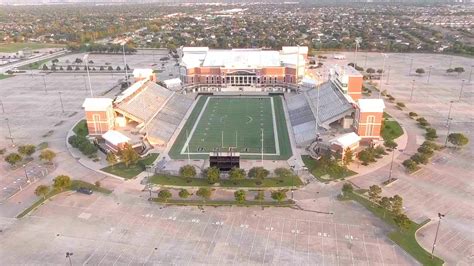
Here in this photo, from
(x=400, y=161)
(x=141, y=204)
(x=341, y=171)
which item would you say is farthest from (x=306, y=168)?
(x=141, y=204)

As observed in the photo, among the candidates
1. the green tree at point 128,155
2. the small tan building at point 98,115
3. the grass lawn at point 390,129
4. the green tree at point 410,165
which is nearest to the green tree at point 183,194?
the green tree at point 128,155

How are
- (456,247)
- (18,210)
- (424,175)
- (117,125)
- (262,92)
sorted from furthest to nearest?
(262,92) < (117,125) < (424,175) < (18,210) < (456,247)

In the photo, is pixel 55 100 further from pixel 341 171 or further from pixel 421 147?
pixel 421 147

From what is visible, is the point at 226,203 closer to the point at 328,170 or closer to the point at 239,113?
the point at 328,170

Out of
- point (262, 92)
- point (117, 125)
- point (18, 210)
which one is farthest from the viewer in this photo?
point (262, 92)

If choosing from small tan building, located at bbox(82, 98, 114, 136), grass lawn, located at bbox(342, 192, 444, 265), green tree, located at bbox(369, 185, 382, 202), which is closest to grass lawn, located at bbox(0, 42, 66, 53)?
small tan building, located at bbox(82, 98, 114, 136)

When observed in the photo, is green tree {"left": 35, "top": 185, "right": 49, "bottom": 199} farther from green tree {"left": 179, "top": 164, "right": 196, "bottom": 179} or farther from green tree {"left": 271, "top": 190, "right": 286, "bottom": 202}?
green tree {"left": 271, "top": 190, "right": 286, "bottom": 202}
